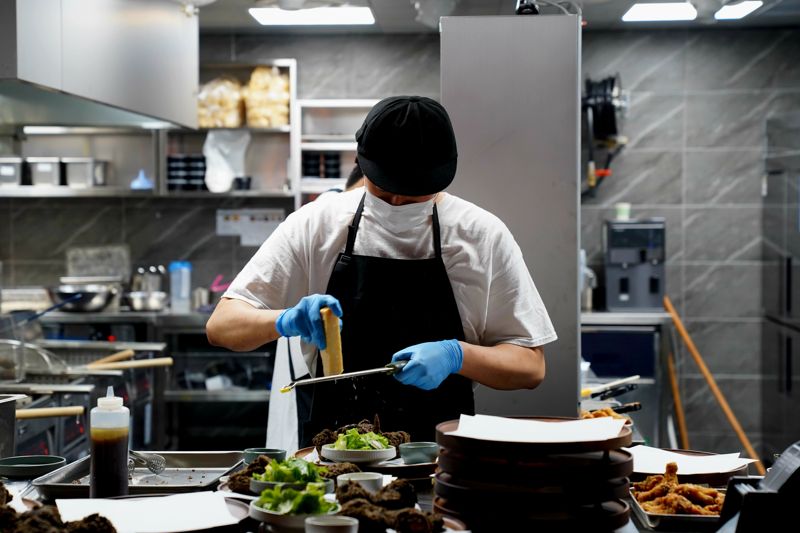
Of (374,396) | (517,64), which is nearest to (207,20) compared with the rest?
(517,64)

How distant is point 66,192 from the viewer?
6.62m

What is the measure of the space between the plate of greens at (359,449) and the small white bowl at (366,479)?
169 mm

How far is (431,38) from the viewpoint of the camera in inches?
269

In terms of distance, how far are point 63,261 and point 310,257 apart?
4.93m

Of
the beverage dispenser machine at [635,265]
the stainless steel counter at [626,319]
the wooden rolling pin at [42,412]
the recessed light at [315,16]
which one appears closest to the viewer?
the wooden rolling pin at [42,412]

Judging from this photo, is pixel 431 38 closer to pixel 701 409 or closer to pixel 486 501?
pixel 701 409

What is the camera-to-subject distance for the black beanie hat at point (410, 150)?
2469 millimetres

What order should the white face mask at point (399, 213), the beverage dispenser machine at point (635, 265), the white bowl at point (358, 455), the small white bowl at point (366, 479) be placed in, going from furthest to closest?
the beverage dispenser machine at point (635, 265) → the white face mask at point (399, 213) → the white bowl at point (358, 455) → the small white bowl at point (366, 479)

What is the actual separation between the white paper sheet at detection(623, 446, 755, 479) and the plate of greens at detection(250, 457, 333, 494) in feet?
2.34

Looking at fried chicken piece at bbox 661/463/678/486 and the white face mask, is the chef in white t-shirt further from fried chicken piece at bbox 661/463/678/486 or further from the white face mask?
fried chicken piece at bbox 661/463/678/486

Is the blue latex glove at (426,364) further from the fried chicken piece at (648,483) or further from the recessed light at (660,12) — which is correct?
the recessed light at (660,12)

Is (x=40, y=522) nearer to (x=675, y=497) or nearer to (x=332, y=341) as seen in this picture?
(x=332, y=341)

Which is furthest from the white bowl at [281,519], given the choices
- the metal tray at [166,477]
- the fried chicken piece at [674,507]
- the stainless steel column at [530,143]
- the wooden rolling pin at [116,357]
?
the wooden rolling pin at [116,357]

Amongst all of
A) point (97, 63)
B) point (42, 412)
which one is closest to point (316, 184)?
point (97, 63)
